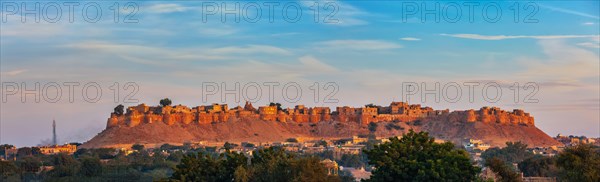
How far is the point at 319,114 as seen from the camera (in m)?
171

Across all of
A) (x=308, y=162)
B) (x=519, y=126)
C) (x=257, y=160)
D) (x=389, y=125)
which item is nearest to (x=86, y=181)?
(x=257, y=160)

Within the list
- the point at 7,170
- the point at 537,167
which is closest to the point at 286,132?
the point at 7,170

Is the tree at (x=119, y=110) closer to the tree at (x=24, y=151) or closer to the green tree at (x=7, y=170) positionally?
the tree at (x=24, y=151)

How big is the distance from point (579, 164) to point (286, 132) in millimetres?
122709

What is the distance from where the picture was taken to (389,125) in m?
165

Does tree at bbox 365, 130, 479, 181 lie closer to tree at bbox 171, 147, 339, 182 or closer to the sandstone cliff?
tree at bbox 171, 147, 339, 182

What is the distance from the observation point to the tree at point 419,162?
130 ft

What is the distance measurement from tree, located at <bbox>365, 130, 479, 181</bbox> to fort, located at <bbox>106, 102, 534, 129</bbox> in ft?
375

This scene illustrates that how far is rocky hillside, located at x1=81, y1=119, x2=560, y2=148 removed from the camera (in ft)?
490

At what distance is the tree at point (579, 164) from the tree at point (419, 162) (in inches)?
139

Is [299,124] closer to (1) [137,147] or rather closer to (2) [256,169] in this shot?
(1) [137,147]

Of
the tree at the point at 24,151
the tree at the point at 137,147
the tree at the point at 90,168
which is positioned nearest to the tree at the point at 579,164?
the tree at the point at 90,168

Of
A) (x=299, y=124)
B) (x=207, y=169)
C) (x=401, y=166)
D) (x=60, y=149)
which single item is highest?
(x=401, y=166)

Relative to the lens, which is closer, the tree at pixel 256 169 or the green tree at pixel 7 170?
the tree at pixel 256 169
